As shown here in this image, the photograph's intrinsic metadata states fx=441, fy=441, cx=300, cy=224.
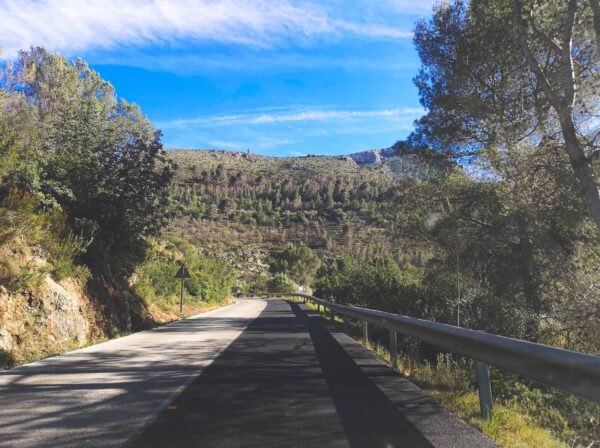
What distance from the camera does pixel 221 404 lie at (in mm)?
4695

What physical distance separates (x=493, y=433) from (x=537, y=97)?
11943mm

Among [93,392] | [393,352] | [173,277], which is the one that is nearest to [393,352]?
[393,352]

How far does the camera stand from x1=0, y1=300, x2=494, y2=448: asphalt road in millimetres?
3697

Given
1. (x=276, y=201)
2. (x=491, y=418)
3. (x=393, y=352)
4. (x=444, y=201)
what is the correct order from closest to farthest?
(x=491, y=418) → (x=393, y=352) → (x=444, y=201) → (x=276, y=201)

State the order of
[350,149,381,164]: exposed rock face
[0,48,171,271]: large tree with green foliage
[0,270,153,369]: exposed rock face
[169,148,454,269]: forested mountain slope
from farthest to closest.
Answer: [350,149,381,164]: exposed rock face, [169,148,454,269]: forested mountain slope, [0,48,171,271]: large tree with green foliage, [0,270,153,369]: exposed rock face

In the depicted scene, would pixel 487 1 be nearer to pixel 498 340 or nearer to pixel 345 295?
pixel 498 340

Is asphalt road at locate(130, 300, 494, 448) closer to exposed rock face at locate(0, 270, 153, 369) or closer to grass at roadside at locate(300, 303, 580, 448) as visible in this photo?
grass at roadside at locate(300, 303, 580, 448)

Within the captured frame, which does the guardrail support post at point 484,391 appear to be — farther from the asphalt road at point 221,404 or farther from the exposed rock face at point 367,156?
the exposed rock face at point 367,156

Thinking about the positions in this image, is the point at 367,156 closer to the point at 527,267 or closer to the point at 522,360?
the point at 527,267

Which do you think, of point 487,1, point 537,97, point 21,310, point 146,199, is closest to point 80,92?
point 146,199

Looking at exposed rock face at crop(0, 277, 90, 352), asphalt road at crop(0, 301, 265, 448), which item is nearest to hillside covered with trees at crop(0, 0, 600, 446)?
exposed rock face at crop(0, 277, 90, 352)

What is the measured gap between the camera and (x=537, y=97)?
13.0 m

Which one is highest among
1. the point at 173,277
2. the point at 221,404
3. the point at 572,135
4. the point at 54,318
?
the point at 572,135

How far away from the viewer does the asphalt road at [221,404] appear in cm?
370
